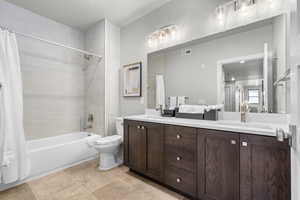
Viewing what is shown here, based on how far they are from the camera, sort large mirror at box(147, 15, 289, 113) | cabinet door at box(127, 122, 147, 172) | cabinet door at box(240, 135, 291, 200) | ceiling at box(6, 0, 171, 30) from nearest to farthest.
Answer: cabinet door at box(240, 135, 291, 200), large mirror at box(147, 15, 289, 113), cabinet door at box(127, 122, 147, 172), ceiling at box(6, 0, 171, 30)

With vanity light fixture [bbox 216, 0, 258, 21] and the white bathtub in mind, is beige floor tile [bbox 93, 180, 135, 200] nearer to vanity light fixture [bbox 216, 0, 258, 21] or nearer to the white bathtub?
the white bathtub

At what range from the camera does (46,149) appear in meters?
2.04

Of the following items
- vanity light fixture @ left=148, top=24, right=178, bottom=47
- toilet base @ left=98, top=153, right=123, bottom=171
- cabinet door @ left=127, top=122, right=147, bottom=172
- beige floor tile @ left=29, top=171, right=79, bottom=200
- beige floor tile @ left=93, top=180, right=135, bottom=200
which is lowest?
beige floor tile @ left=93, top=180, right=135, bottom=200

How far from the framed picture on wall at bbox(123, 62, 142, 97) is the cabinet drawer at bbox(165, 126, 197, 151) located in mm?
1159

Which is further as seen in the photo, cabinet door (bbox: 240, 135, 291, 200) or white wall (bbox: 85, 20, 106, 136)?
white wall (bbox: 85, 20, 106, 136)

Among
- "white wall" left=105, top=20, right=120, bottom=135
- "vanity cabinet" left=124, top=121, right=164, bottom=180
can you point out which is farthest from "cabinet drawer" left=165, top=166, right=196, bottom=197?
"white wall" left=105, top=20, right=120, bottom=135

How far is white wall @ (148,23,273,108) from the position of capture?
5.10 feet

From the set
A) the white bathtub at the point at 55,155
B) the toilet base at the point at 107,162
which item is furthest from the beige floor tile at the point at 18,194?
the toilet base at the point at 107,162

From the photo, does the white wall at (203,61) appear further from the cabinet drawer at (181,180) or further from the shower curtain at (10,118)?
the shower curtain at (10,118)

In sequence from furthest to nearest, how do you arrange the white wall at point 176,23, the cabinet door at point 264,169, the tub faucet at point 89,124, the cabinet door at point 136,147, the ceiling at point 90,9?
the tub faucet at point 89,124
the ceiling at point 90,9
the cabinet door at point 136,147
the white wall at point 176,23
the cabinet door at point 264,169

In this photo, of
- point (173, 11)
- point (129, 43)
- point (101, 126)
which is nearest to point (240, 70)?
point (173, 11)

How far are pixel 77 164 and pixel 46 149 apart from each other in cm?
62

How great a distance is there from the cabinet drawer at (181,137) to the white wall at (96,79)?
5.24ft

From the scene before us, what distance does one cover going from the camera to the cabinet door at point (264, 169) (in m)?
1.02
